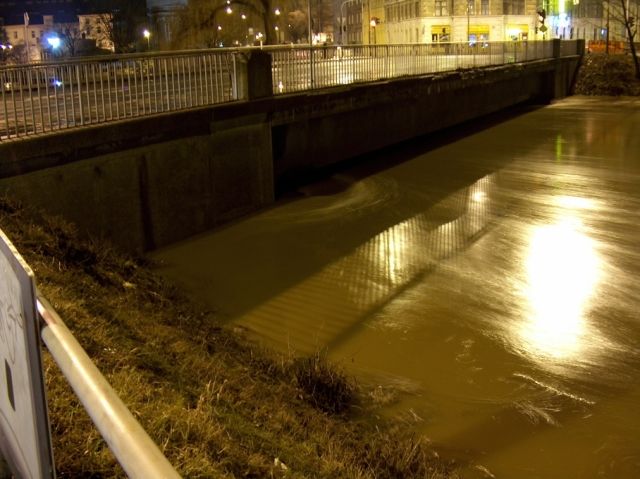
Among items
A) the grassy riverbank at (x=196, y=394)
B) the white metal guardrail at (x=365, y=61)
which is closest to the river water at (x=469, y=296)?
the grassy riverbank at (x=196, y=394)

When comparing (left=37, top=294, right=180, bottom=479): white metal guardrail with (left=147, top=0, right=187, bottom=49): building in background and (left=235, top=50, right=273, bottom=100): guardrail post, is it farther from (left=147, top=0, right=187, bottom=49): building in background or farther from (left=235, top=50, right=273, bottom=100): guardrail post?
(left=147, top=0, right=187, bottom=49): building in background

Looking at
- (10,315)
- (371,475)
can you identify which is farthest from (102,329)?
(10,315)

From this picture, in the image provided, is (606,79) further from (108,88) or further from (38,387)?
(38,387)

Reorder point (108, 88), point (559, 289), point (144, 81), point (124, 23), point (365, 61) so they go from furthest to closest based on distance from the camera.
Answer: point (124, 23) < point (365, 61) < point (144, 81) < point (108, 88) < point (559, 289)

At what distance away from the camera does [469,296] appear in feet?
32.9

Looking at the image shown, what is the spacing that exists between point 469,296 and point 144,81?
6.38 meters

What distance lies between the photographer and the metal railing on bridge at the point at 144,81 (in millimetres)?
10008

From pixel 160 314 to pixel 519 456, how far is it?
3926mm

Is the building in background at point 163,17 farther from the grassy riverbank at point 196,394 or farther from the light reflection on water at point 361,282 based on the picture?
the grassy riverbank at point 196,394

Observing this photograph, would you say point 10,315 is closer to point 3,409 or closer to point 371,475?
point 3,409

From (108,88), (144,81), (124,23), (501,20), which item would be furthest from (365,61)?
(501,20)

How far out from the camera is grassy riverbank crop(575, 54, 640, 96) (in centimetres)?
4041

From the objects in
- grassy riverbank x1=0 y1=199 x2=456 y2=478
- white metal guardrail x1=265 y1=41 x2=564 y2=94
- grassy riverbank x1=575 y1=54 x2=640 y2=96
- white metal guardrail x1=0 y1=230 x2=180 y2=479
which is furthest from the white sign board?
grassy riverbank x1=575 y1=54 x2=640 y2=96

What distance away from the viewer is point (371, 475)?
4703 millimetres
